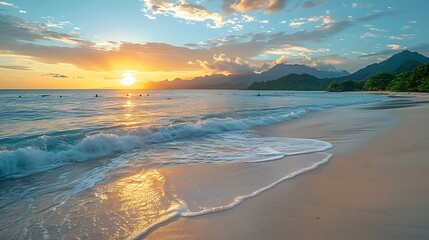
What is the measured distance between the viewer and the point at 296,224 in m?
3.21

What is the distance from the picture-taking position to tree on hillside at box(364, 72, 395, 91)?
336ft

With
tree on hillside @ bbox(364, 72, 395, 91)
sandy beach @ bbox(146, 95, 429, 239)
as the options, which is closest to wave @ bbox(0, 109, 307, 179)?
sandy beach @ bbox(146, 95, 429, 239)

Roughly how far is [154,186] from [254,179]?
2.20 meters

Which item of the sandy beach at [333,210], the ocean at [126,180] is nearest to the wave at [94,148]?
the ocean at [126,180]

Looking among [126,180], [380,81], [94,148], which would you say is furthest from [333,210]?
[380,81]

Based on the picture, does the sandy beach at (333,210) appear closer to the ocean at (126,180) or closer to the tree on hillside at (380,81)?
the ocean at (126,180)

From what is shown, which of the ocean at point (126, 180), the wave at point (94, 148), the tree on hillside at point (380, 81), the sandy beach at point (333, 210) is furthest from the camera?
the tree on hillside at point (380, 81)

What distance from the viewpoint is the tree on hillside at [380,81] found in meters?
102

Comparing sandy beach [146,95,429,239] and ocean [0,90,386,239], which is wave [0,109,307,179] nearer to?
ocean [0,90,386,239]

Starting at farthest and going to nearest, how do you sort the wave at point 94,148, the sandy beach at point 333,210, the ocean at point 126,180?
the wave at point 94,148 → the ocean at point 126,180 → the sandy beach at point 333,210

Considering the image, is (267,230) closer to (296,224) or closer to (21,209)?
(296,224)

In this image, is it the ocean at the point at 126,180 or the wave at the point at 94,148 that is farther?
the wave at the point at 94,148

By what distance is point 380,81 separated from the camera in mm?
103562

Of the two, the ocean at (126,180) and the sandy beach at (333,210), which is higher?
the sandy beach at (333,210)
